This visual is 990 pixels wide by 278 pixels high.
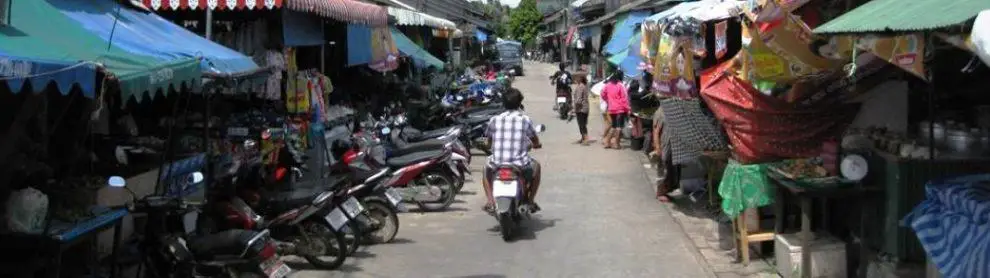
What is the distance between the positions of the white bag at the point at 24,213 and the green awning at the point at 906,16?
15.7 ft

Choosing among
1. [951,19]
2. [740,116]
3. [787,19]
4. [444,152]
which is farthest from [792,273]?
[444,152]

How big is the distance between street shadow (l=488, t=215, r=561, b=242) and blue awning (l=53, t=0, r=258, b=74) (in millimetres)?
3202

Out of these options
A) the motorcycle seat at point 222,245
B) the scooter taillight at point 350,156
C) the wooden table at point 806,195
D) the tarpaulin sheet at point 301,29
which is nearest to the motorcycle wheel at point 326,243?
the motorcycle seat at point 222,245

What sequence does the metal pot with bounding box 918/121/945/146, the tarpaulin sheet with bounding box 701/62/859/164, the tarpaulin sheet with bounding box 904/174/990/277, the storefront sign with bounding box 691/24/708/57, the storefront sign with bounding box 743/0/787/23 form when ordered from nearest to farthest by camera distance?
1. the tarpaulin sheet with bounding box 904/174/990/277
2. the metal pot with bounding box 918/121/945/146
3. the storefront sign with bounding box 743/0/787/23
4. the tarpaulin sheet with bounding box 701/62/859/164
5. the storefront sign with bounding box 691/24/708/57

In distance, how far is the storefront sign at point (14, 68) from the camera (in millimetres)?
4086

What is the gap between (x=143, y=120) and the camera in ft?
29.6

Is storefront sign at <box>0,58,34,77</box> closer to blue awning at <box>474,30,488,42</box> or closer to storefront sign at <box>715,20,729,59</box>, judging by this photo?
storefront sign at <box>715,20,729,59</box>

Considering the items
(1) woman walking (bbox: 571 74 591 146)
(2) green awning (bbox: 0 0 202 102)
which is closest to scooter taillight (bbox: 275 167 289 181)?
(2) green awning (bbox: 0 0 202 102)

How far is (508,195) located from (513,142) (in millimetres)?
588

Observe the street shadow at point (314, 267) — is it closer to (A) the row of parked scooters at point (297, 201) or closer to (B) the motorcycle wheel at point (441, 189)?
(A) the row of parked scooters at point (297, 201)

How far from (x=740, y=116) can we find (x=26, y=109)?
5.38 meters

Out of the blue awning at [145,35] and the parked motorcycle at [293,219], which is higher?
the blue awning at [145,35]

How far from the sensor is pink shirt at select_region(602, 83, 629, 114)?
1675cm

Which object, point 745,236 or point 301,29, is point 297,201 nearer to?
point 301,29
